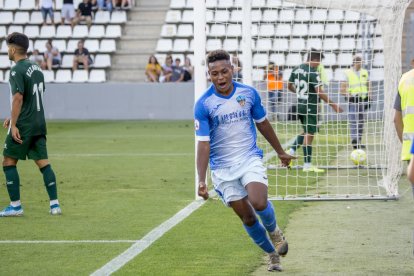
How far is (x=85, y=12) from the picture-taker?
36.2 m

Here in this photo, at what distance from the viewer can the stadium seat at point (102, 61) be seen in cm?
3476

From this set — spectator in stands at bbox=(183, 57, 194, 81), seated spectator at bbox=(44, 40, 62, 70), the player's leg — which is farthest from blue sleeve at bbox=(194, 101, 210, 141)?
seated spectator at bbox=(44, 40, 62, 70)

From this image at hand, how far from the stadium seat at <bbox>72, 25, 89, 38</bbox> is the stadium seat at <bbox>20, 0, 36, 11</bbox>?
261cm

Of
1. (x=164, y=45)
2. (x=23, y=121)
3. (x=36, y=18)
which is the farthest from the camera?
(x=36, y=18)

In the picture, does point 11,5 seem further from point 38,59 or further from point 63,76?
point 63,76

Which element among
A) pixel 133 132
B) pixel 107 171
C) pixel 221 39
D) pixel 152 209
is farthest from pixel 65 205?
pixel 221 39

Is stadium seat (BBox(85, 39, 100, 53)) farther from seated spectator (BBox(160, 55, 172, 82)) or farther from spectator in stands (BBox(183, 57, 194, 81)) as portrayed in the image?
spectator in stands (BBox(183, 57, 194, 81))

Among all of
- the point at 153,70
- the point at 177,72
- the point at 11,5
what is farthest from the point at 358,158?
the point at 11,5

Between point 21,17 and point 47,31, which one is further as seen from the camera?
point 21,17

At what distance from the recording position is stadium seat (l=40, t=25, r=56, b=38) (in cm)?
3634

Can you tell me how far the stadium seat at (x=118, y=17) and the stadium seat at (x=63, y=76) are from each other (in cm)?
334

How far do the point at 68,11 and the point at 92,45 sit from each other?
1.82 metres

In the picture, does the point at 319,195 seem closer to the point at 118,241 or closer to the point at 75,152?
the point at 118,241

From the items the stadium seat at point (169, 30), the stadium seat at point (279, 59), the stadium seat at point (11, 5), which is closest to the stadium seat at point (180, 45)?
the stadium seat at point (169, 30)
